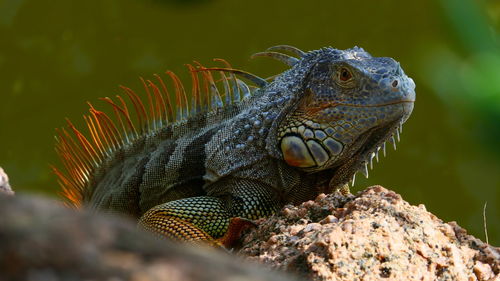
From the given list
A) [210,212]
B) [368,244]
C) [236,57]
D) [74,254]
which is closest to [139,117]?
[210,212]

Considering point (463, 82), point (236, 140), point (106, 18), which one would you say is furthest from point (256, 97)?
point (106, 18)

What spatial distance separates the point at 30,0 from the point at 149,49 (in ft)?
6.86

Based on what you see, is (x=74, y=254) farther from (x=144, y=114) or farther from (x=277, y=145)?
(x=144, y=114)

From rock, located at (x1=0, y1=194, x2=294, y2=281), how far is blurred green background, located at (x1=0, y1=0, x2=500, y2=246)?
780cm

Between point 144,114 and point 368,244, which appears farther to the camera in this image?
point 144,114

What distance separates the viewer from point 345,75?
3.94 meters

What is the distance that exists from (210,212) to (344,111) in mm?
1002

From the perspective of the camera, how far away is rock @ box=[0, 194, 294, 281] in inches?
36.2

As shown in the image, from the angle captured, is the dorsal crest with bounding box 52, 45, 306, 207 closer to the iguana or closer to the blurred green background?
the iguana

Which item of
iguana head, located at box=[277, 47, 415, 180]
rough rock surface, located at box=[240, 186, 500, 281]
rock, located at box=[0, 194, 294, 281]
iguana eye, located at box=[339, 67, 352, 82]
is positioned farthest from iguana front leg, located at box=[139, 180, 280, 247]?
rock, located at box=[0, 194, 294, 281]

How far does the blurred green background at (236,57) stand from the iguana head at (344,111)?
15.3 feet

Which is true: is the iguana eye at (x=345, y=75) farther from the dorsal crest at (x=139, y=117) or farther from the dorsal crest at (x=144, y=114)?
the dorsal crest at (x=139, y=117)

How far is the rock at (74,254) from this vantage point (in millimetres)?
920

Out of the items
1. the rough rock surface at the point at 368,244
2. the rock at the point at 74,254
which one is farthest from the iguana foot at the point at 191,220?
the rock at the point at 74,254
